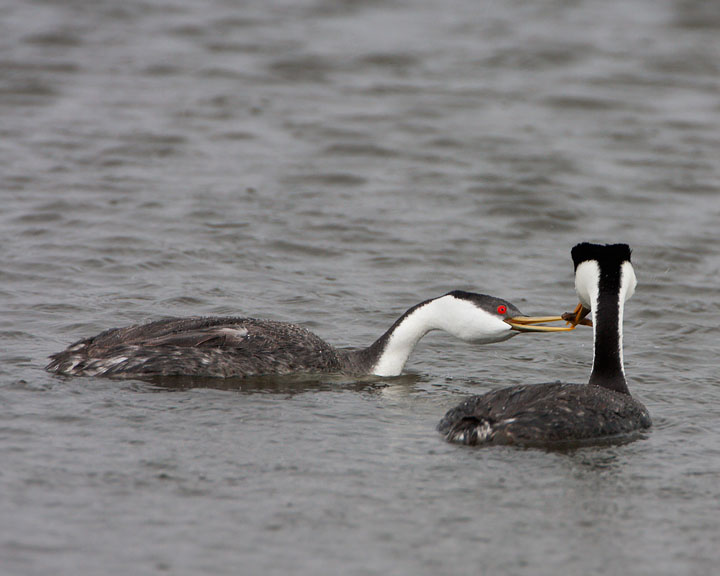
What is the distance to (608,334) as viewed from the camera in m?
8.03

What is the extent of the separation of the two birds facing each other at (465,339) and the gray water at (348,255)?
0.18 meters

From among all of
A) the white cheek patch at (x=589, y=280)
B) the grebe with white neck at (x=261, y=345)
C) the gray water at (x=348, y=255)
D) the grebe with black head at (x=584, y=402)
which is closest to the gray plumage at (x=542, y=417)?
the grebe with black head at (x=584, y=402)

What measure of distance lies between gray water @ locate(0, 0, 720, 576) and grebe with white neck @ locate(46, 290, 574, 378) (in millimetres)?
187

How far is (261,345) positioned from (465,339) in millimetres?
1583

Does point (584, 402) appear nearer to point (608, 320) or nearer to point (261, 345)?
point (608, 320)

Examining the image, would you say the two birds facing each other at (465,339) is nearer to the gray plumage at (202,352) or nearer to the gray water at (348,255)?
the gray plumage at (202,352)

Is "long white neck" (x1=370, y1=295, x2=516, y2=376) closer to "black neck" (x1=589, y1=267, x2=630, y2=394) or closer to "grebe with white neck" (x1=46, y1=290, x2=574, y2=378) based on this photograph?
"grebe with white neck" (x1=46, y1=290, x2=574, y2=378)

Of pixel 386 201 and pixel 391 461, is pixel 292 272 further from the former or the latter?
pixel 391 461

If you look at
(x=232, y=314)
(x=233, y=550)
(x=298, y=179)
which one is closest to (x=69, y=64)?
(x=298, y=179)

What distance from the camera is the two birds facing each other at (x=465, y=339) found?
7422mm

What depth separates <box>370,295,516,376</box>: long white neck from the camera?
9109 millimetres

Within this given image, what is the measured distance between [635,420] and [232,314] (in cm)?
417

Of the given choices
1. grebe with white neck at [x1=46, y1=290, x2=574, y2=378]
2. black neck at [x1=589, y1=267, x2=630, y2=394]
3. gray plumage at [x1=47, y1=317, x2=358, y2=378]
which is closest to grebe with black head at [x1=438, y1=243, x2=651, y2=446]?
black neck at [x1=589, y1=267, x2=630, y2=394]

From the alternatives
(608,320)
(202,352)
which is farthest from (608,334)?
(202,352)
